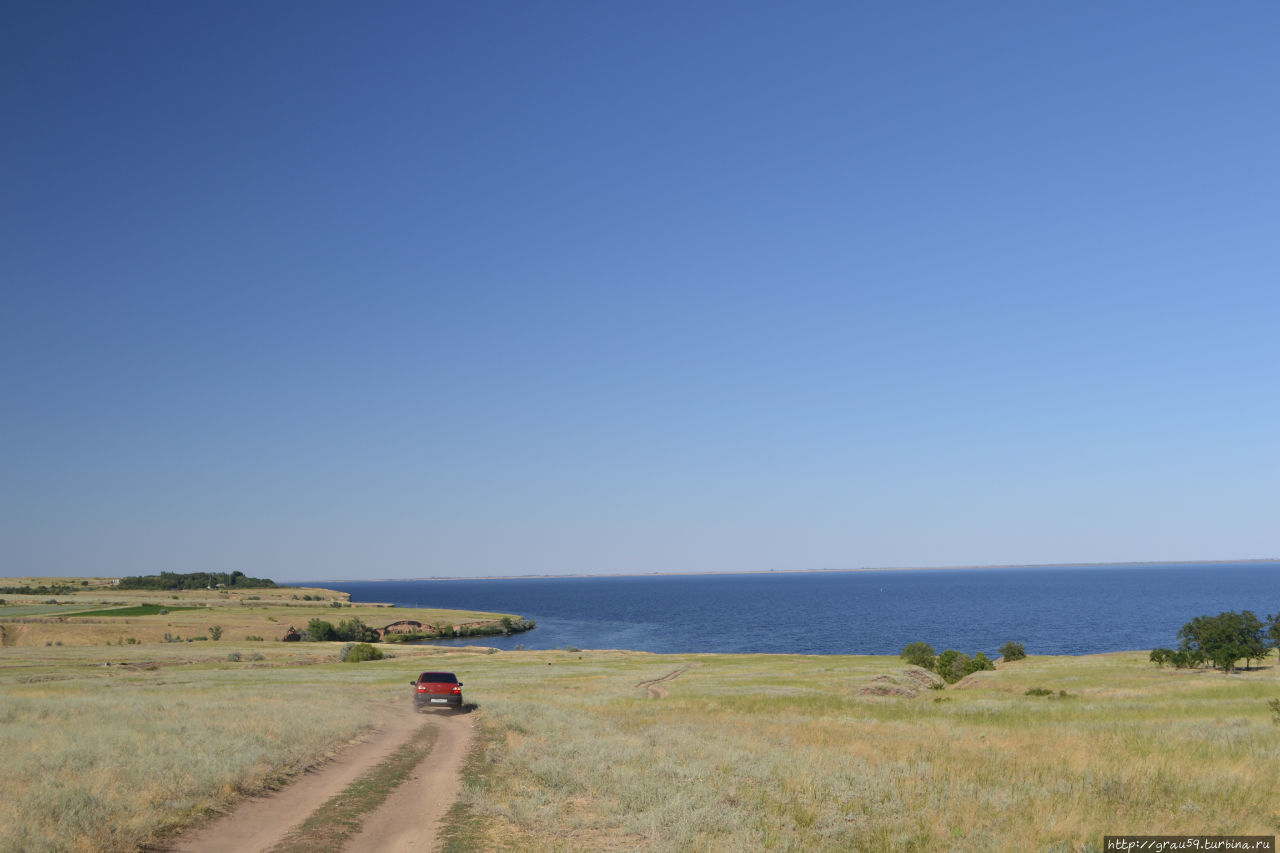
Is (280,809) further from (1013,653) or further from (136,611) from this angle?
(136,611)

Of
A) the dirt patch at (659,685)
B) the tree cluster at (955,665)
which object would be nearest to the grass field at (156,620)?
the dirt patch at (659,685)

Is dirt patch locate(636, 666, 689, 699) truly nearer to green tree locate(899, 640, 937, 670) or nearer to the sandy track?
green tree locate(899, 640, 937, 670)

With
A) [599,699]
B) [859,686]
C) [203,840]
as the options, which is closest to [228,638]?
[599,699]

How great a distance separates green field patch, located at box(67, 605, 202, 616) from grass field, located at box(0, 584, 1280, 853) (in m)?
121

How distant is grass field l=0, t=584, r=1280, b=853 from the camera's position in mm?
13742

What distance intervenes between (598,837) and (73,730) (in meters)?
17.6

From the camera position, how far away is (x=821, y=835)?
13.9 meters

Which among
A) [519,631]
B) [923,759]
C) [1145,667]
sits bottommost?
[519,631]

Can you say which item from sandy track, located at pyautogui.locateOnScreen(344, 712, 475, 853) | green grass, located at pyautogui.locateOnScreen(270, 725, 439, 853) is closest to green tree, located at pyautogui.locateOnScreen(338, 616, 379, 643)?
sandy track, located at pyautogui.locateOnScreen(344, 712, 475, 853)

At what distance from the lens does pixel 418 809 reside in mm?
16141

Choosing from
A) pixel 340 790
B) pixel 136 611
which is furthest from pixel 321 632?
pixel 340 790

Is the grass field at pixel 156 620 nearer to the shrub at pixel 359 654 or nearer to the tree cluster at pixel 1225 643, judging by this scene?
the shrub at pixel 359 654

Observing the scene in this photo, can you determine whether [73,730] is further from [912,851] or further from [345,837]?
[912,851]

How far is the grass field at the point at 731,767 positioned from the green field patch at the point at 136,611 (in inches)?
4766
